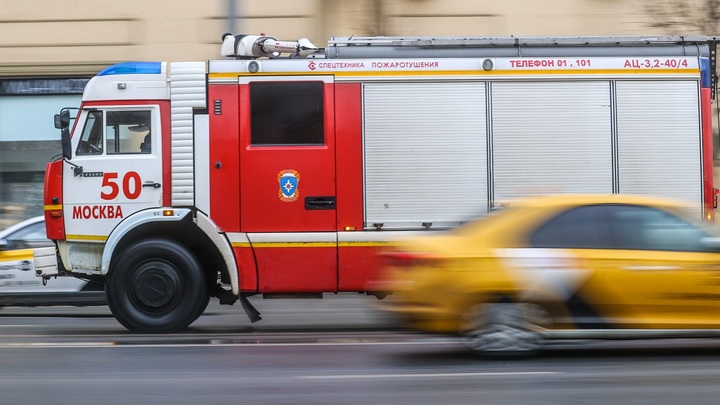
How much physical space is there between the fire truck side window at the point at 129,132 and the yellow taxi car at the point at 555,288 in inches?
168

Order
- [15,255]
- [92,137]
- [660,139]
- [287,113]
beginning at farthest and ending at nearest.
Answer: [15,255] → [92,137] → [660,139] → [287,113]

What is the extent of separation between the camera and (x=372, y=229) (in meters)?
12.3

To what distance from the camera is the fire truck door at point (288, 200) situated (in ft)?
40.2

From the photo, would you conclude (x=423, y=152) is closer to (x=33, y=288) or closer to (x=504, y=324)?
(x=504, y=324)

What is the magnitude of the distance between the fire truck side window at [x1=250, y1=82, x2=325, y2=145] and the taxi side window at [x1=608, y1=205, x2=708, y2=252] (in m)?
3.92

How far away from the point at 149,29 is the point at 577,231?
1341 cm

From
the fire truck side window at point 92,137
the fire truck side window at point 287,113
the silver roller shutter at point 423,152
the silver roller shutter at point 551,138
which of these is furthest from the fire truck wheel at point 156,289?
the silver roller shutter at point 551,138

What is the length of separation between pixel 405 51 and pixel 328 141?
4.28ft

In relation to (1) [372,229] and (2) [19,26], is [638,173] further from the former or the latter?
(2) [19,26]

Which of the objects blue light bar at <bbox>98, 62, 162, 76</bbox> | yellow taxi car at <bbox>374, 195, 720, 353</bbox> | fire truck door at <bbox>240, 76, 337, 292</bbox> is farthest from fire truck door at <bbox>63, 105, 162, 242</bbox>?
yellow taxi car at <bbox>374, 195, 720, 353</bbox>

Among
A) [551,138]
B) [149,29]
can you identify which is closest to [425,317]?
[551,138]

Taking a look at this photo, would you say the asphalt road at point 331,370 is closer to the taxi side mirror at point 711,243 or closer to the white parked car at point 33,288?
the taxi side mirror at point 711,243

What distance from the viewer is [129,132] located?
1252cm

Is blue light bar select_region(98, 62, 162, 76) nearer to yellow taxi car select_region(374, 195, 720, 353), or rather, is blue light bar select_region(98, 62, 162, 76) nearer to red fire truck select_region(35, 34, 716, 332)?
red fire truck select_region(35, 34, 716, 332)
